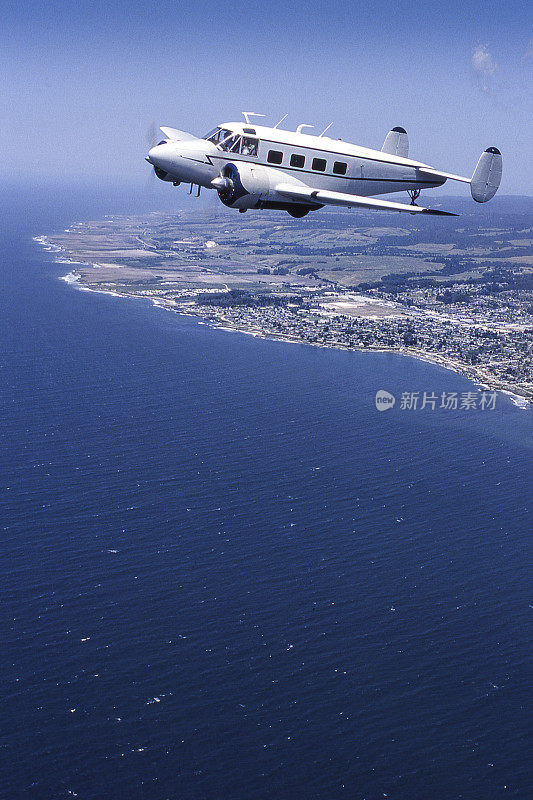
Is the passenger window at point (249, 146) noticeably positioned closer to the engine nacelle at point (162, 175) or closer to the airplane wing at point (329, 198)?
the airplane wing at point (329, 198)

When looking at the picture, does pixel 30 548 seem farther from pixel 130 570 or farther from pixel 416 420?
pixel 416 420


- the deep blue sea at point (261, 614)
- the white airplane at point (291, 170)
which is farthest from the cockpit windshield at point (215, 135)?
the deep blue sea at point (261, 614)

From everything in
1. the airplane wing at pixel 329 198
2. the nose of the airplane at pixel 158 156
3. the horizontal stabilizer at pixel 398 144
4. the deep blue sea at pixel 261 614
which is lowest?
the deep blue sea at pixel 261 614

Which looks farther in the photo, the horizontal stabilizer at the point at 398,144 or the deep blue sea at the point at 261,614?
the deep blue sea at the point at 261,614

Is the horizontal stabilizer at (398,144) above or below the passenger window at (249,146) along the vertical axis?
above

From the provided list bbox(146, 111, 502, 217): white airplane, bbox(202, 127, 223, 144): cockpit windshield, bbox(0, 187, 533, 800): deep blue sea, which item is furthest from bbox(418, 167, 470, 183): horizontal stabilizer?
bbox(0, 187, 533, 800): deep blue sea

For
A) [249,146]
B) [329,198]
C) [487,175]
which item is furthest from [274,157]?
[487,175]

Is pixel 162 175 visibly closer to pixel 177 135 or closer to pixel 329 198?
pixel 177 135
